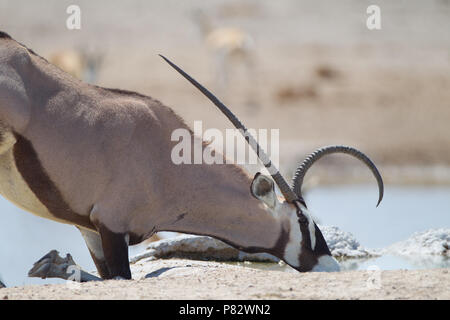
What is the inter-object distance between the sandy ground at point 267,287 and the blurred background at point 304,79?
3.35 metres

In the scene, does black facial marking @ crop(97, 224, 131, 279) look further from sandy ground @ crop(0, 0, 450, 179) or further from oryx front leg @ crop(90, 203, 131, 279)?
sandy ground @ crop(0, 0, 450, 179)

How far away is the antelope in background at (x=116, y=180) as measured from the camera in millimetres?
6445

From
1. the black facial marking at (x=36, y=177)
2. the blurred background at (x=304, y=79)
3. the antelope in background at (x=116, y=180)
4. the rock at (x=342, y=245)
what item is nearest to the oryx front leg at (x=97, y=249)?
the antelope in background at (x=116, y=180)

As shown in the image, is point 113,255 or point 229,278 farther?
point 113,255

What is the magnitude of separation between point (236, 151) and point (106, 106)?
426 inches

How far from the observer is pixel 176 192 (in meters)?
6.76

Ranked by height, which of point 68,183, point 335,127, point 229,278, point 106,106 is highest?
point 106,106

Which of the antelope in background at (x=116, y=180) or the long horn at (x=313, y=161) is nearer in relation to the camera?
the antelope in background at (x=116, y=180)

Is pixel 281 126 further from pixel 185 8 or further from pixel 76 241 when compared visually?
pixel 185 8

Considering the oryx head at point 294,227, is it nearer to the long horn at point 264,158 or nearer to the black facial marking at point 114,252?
the long horn at point 264,158

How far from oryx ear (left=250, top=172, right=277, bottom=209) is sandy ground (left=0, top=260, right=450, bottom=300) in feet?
2.86

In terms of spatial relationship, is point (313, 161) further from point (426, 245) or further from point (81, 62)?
point (81, 62)

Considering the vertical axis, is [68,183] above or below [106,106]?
below
